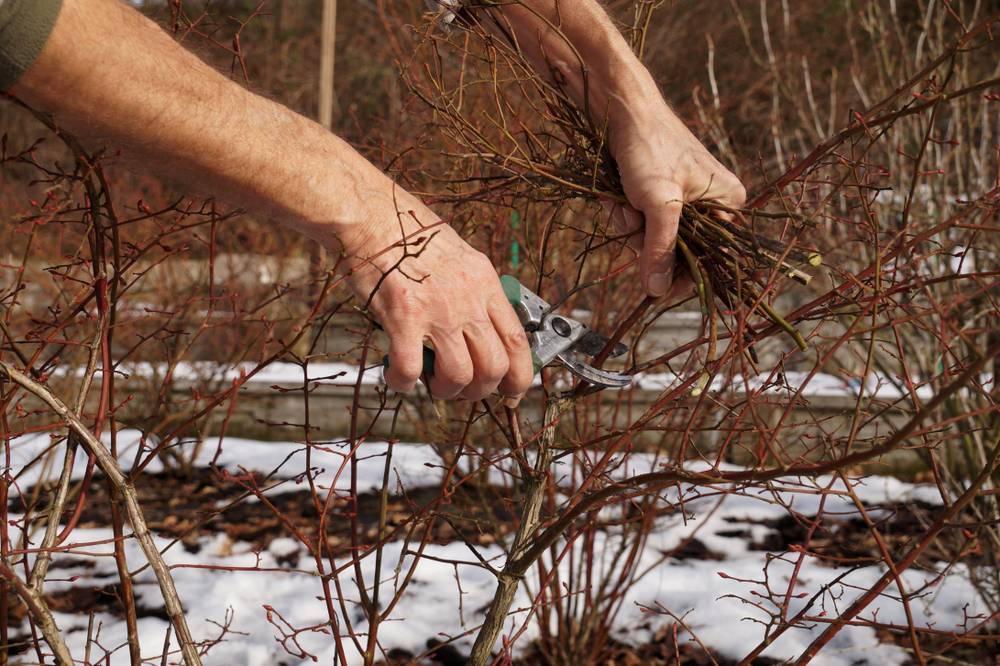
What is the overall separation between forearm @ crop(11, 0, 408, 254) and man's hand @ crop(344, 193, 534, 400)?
55 mm

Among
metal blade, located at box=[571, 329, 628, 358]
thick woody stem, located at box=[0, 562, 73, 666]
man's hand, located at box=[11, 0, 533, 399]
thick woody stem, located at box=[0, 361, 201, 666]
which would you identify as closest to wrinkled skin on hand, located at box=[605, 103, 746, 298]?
metal blade, located at box=[571, 329, 628, 358]

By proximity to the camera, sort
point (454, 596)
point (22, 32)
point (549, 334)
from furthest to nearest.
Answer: point (454, 596)
point (549, 334)
point (22, 32)

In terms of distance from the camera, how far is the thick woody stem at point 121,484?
4.10 feet

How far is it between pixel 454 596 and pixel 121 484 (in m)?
2.32

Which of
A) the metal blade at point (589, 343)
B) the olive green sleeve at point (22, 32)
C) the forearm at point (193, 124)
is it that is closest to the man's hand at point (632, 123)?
the metal blade at point (589, 343)

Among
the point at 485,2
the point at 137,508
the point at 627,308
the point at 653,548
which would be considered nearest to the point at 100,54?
the point at 137,508

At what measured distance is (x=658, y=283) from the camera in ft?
5.15

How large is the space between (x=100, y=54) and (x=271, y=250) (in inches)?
202

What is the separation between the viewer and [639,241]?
1.69 metres

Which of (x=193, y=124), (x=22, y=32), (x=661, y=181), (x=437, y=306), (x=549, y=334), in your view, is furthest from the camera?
(x=549, y=334)

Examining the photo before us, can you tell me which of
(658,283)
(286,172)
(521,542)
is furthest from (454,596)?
(286,172)

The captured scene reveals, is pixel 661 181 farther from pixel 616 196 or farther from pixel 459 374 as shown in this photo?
pixel 459 374

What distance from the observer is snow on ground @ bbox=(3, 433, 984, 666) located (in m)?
3.03

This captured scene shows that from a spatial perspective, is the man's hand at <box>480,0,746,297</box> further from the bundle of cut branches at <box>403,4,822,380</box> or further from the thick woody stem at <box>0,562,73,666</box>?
the thick woody stem at <box>0,562,73,666</box>
